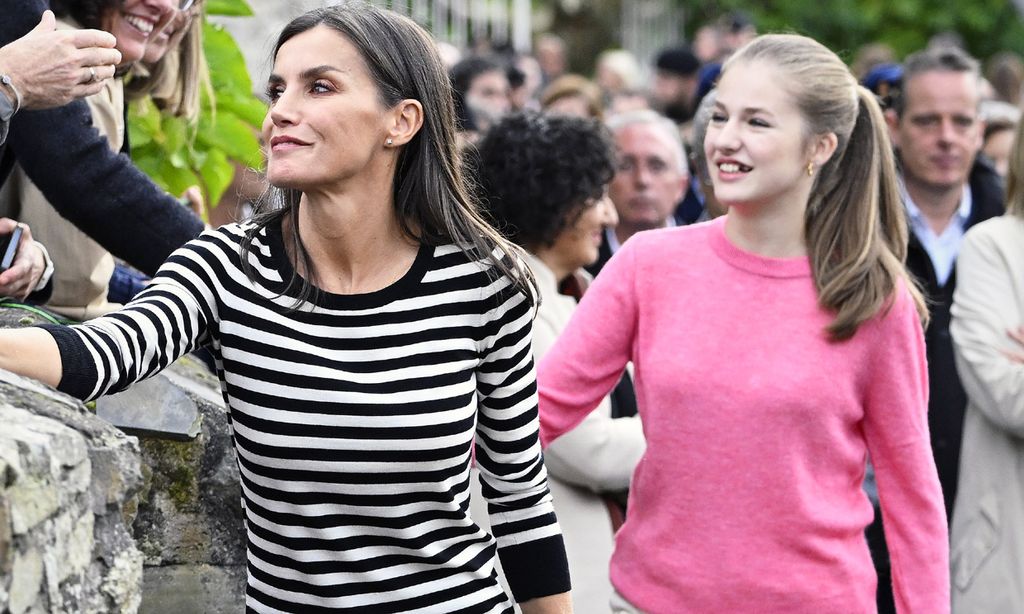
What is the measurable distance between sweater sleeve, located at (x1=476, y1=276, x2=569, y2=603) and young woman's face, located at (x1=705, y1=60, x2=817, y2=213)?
2.79ft

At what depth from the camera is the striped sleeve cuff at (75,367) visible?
215cm

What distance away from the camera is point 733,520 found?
312 cm

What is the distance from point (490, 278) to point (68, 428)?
876 mm

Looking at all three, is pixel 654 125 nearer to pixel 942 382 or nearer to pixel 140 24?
pixel 942 382

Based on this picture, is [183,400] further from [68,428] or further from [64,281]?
[68,428]

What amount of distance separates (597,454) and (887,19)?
24.5 m

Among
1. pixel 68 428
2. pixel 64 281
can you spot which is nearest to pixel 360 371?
pixel 68 428

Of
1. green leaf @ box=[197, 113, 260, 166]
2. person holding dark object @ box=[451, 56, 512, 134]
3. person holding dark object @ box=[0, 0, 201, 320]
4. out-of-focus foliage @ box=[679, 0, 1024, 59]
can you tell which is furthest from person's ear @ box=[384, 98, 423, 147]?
out-of-focus foliage @ box=[679, 0, 1024, 59]

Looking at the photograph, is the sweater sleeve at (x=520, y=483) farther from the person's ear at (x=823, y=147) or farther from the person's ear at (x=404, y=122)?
the person's ear at (x=823, y=147)

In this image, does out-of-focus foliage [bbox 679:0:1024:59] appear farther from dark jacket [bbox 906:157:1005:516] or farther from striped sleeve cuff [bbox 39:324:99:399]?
striped sleeve cuff [bbox 39:324:99:399]

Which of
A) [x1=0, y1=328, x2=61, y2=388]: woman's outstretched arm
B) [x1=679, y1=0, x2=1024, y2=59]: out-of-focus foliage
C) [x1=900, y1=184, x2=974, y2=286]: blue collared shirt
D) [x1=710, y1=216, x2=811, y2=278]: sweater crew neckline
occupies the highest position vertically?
[x1=679, y1=0, x2=1024, y2=59]: out-of-focus foliage

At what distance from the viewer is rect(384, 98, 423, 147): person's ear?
8.50ft

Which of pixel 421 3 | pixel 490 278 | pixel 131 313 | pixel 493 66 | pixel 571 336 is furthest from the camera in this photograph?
pixel 421 3

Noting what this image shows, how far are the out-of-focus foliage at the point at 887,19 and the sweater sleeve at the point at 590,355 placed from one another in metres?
22.8
